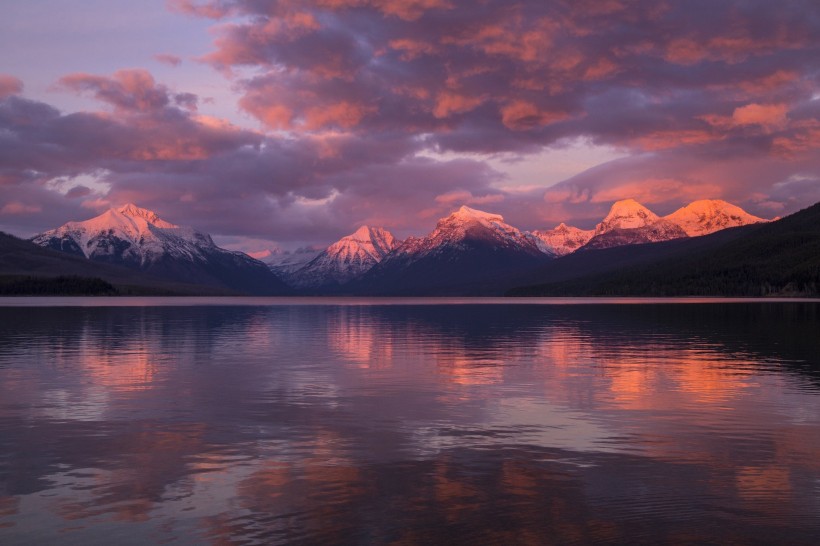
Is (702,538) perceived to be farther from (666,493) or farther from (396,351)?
(396,351)

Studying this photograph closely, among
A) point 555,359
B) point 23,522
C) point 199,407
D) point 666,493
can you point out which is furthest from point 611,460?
point 555,359

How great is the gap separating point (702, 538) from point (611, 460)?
25.0 ft

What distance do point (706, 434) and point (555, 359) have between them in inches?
1187

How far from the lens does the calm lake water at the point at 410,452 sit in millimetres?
19172

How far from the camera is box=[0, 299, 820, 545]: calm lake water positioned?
19.2 metres

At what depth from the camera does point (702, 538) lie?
18.2 meters

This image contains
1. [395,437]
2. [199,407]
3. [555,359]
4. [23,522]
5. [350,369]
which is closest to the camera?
[23,522]

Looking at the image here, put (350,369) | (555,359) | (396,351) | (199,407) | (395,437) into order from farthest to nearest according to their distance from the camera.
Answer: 1. (396,351)
2. (555,359)
3. (350,369)
4. (199,407)
5. (395,437)

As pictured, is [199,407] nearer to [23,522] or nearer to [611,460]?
[23,522]

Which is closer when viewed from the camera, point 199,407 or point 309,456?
point 309,456

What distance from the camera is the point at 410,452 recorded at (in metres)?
27.2

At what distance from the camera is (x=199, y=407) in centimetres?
3719

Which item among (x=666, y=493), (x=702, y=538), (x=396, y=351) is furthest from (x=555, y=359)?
(x=702, y=538)

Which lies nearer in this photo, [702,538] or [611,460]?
[702,538]
